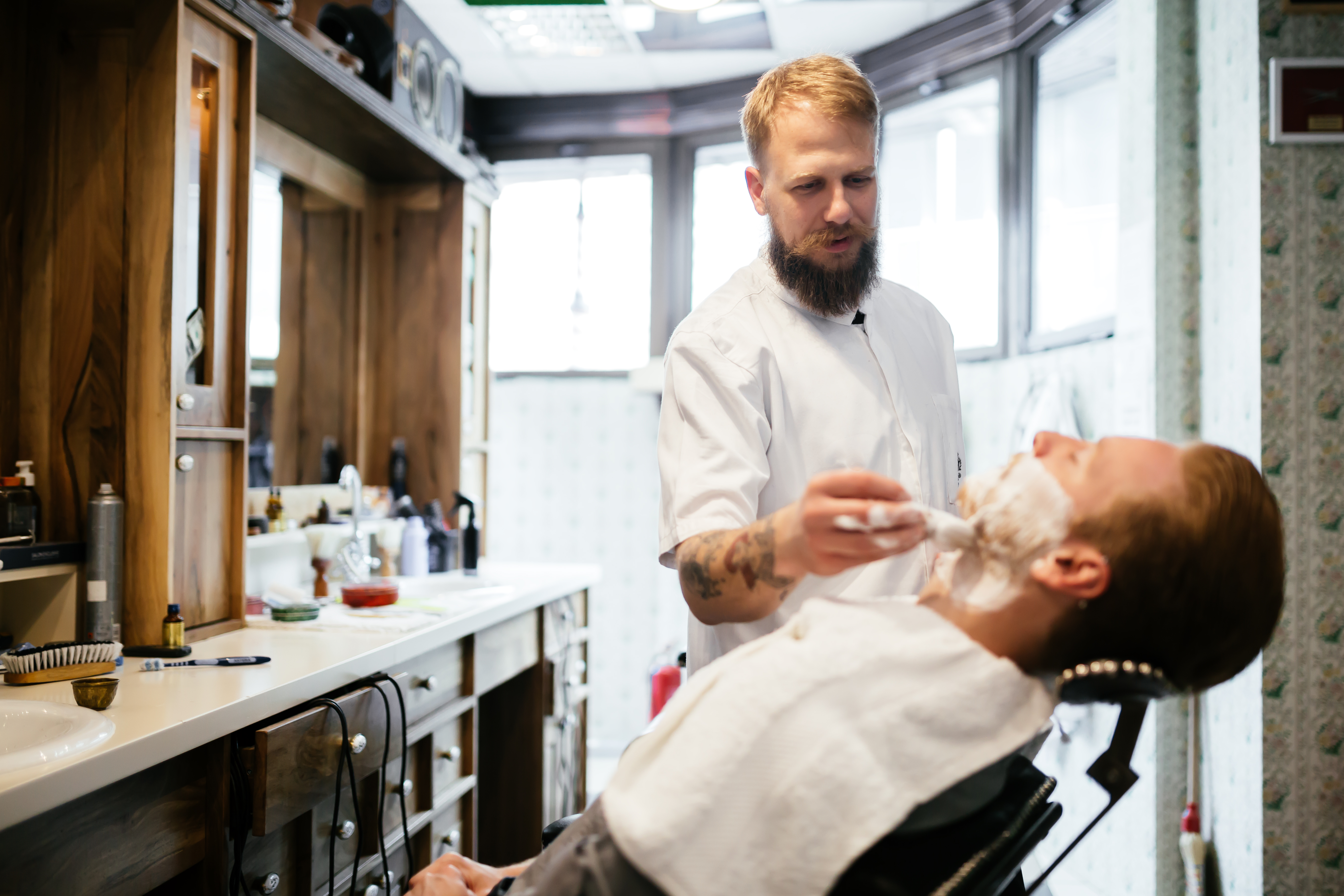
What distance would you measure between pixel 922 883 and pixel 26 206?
76.8 inches

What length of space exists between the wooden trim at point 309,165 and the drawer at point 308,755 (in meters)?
1.63

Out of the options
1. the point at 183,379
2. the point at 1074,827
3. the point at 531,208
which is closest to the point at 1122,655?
the point at 183,379

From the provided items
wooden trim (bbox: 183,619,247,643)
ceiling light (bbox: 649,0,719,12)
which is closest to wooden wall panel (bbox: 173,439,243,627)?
wooden trim (bbox: 183,619,247,643)

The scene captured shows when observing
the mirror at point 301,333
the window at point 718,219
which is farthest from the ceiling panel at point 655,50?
the mirror at point 301,333

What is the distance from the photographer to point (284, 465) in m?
2.73

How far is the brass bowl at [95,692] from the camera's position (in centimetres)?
125

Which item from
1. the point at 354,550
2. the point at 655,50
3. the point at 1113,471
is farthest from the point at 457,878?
the point at 655,50

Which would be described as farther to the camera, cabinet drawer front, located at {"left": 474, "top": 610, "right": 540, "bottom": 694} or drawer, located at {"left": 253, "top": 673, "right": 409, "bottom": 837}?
cabinet drawer front, located at {"left": 474, "top": 610, "right": 540, "bottom": 694}

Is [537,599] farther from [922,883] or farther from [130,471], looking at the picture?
[922,883]

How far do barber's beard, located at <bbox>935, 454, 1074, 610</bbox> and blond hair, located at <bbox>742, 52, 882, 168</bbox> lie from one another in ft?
1.89

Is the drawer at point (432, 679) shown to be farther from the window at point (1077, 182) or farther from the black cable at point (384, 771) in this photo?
the window at point (1077, 182)

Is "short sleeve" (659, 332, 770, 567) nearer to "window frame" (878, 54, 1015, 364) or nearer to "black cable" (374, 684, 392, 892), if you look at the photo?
"black cable" (374, 684, 392, 892)

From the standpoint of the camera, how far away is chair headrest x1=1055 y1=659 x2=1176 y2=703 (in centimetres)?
80

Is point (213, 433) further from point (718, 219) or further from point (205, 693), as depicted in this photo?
point (718, 219)
